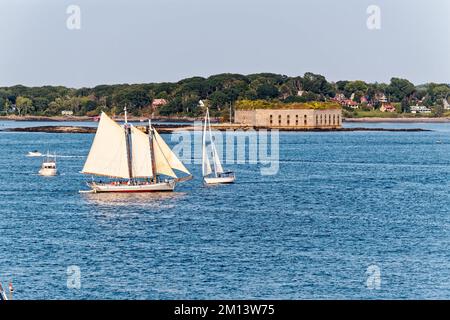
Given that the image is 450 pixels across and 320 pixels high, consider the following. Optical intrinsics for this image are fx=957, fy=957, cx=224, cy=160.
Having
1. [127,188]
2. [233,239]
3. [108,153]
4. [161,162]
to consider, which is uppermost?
[108,153]

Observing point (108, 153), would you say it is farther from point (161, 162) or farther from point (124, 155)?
point (161, 162)

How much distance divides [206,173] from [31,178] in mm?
18169

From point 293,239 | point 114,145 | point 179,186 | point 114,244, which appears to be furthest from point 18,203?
Answer: point 293,239

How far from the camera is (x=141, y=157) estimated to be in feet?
255

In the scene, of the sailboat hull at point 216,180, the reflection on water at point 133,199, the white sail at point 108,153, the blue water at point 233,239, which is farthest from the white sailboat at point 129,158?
the sailboat hull at point 216,180

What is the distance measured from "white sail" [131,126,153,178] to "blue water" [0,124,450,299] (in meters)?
3.47

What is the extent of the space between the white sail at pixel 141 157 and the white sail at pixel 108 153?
741 millimetres

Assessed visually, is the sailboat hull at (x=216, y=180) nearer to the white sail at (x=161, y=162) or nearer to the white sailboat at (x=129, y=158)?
the white sailboat at (x=129, y=158)

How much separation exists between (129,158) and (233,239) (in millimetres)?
27140

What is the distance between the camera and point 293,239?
52.0 meters

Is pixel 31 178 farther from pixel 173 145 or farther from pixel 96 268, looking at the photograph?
pixel 173 145

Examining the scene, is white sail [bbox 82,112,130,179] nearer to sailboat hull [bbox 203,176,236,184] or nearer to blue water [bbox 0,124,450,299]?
blue water [bbox 0,124,450,299]

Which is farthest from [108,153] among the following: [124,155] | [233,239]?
[233,239]

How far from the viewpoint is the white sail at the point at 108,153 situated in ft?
251
